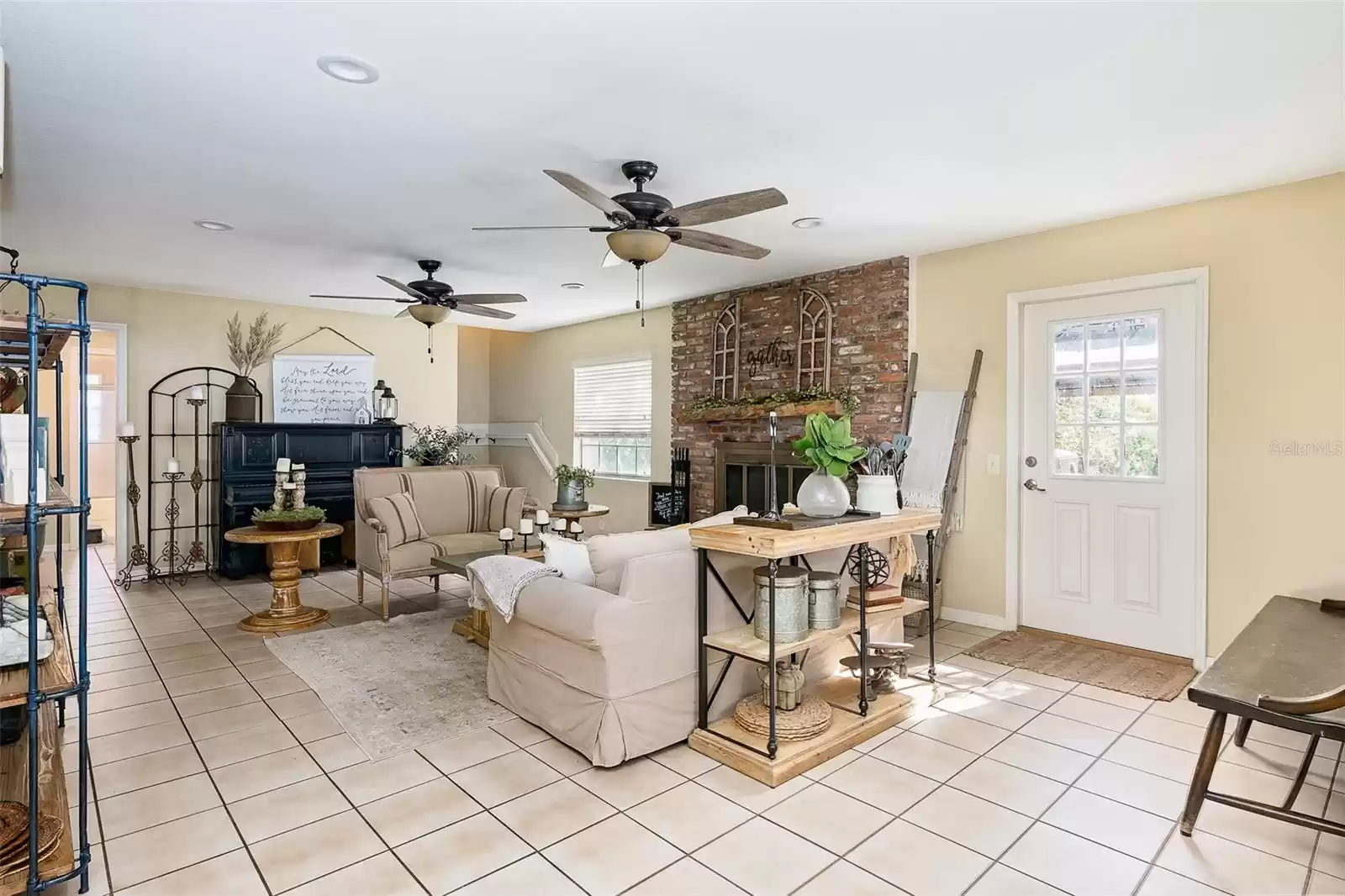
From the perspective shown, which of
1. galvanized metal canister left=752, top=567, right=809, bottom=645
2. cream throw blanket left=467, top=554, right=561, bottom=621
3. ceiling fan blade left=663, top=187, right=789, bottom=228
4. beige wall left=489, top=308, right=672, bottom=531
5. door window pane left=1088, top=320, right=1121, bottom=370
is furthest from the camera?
beige wall left=489, top=308, right=672, bottom=531

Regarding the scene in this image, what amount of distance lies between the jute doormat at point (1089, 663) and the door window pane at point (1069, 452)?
40.5 inches

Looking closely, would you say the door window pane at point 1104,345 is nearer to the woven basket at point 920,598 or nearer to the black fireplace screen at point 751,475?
the woven basket at point 920,598

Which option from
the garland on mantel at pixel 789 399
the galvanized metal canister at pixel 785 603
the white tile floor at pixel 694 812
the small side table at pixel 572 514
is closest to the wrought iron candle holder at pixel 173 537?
the white tile floor at pixel 694 812

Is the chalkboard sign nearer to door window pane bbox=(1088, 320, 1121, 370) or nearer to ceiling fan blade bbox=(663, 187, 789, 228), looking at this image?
ceiling fan blade bbox=(663, 187, 789, 228)

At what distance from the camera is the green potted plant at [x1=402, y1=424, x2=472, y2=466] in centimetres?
769

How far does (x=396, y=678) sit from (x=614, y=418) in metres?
4.42

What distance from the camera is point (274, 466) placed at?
649 centimetres

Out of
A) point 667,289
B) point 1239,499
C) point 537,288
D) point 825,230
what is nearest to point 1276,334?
point 1239,499

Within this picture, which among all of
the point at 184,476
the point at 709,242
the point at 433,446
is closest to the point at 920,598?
the point at 709,242

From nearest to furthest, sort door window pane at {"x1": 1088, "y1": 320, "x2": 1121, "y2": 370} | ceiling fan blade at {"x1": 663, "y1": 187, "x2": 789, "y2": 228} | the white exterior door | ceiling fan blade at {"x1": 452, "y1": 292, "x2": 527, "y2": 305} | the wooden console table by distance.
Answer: the wooden console table, ceiling fan blade at {"x1": 663, "y1": 187, "x2": 789, "y2": 228}, the white exterior door, door window pane at {"x1": 1088, "y1": 320, "x2": 1121, "y2": 370}, ceiling fan blade at {"x1": 452, "y1": 292, "x2": 527, "y2": 305}

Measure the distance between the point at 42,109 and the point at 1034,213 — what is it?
4.69 m

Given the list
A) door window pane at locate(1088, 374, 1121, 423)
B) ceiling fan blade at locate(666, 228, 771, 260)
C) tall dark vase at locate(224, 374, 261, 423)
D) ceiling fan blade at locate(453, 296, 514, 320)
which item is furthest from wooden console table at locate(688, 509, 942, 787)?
tall dark vase at locate(224, 374, 261, 423)

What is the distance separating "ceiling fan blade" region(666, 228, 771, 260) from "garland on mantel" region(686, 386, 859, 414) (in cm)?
189

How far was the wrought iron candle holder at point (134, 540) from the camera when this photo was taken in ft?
20.3
